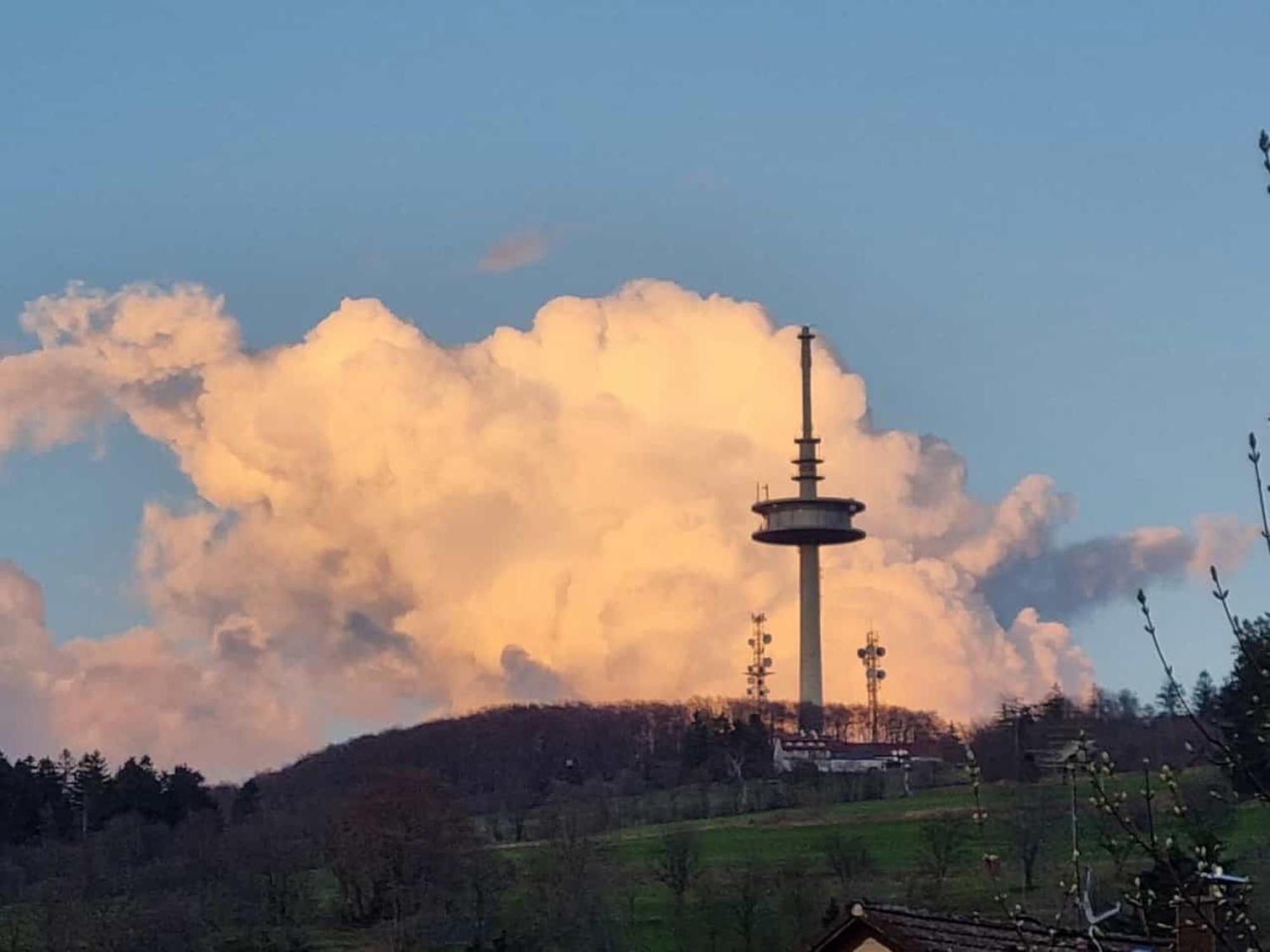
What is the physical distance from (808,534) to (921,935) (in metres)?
143

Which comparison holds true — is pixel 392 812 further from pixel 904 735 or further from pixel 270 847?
pixel 904 735

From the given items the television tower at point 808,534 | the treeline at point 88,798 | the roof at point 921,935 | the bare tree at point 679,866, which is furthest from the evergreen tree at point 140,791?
the roof at point 921,935

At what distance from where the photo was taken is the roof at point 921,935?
16.1 metres

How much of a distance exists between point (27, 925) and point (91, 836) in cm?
2744

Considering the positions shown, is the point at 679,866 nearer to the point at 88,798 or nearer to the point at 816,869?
the point at 816,869

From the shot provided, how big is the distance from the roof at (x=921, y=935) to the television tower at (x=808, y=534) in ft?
442

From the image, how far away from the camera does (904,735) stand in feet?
509

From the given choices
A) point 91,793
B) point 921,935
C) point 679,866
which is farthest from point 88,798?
point 921,935

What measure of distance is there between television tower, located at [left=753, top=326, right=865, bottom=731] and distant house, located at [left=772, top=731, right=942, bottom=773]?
205 inches

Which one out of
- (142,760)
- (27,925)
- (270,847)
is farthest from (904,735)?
(27,925)

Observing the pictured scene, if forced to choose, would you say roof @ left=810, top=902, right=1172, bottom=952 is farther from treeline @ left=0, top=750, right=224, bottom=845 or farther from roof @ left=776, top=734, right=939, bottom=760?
roof @ left=776, top=734, right=939, bottom=760

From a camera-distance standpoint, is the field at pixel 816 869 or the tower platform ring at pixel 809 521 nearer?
the field at pixel 816 869

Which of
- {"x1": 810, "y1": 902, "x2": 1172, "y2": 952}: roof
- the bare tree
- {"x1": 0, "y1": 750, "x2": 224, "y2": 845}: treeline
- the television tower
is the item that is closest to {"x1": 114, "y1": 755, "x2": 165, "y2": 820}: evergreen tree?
{"x1": 0, "y1": 750, "x2": 224, "y2": 845}: treeline

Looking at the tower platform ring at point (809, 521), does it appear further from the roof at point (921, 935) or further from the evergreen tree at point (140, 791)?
the roof at point (921, 935)
